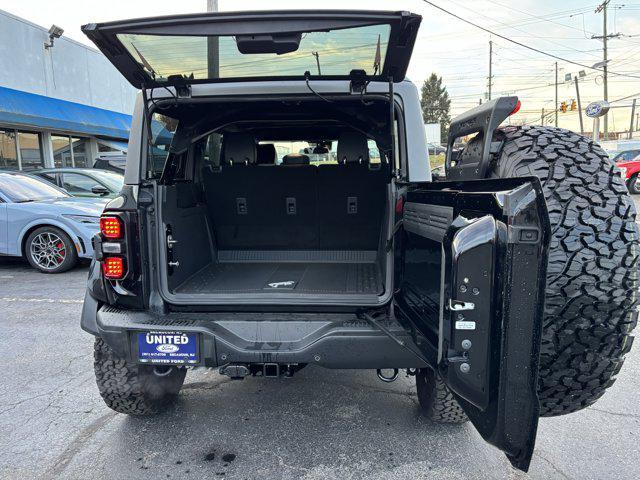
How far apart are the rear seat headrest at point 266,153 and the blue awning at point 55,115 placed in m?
11.0

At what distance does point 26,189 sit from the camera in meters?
7.50

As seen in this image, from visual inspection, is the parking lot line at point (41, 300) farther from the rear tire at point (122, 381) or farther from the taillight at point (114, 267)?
the taillight at point (114, 267)

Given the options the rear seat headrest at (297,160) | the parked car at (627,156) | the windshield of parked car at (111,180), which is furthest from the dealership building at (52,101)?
the parked car at (627,156)

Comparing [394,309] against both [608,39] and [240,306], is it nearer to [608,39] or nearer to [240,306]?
[240,306]

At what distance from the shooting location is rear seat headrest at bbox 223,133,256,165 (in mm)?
4016

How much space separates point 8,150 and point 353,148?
1477 centimetres

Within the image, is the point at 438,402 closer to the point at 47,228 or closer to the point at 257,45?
the point at 257,45

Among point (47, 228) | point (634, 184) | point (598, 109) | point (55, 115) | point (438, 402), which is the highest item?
point (598, 109)

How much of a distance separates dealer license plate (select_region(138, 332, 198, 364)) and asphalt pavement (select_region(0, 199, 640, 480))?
2.10ft

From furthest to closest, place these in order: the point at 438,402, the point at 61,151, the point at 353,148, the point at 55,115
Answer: the point at 61,151, the point at 55,115, the point at 353,148, the point at 438,402

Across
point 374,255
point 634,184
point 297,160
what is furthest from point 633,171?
point 297,160

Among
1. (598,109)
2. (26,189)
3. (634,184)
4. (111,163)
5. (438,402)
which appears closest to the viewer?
(438,402)

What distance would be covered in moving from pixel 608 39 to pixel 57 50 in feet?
→ 139

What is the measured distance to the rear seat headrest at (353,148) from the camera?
3.86 metres
